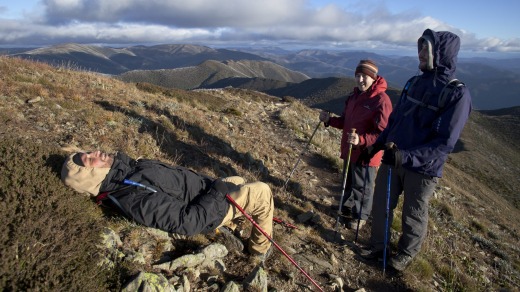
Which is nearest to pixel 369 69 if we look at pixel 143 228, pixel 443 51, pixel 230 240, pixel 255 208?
pixel 443 51

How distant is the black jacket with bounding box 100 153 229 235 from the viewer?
438 centimetres

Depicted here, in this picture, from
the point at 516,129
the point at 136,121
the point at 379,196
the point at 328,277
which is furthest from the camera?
the point at 516,129

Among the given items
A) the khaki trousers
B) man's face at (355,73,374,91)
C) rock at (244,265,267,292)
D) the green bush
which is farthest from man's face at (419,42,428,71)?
the green bush

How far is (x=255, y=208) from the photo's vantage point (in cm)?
530

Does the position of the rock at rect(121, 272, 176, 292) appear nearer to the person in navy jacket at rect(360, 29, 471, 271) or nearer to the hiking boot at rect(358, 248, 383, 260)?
the person in navy jacket at rect(360, 29, 471, 271)

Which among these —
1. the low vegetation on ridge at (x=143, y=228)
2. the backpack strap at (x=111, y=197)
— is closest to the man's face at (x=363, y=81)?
the low vegetation on ridge at (x=143, y=228)

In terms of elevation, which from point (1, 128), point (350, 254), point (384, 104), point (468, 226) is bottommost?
point (468, 226)

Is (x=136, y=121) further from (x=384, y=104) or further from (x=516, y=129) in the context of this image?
(x=516, y=129)

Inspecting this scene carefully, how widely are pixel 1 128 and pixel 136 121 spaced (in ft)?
11.0

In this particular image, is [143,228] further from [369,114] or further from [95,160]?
[369,114]

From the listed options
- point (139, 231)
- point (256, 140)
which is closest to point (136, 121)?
point (256, 140)

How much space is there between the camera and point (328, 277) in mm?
5516

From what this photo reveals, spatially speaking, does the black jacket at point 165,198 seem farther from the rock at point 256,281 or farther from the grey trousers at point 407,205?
the grey trousers at point 407,205

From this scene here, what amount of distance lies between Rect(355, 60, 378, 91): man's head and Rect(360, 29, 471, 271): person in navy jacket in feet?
3.20
